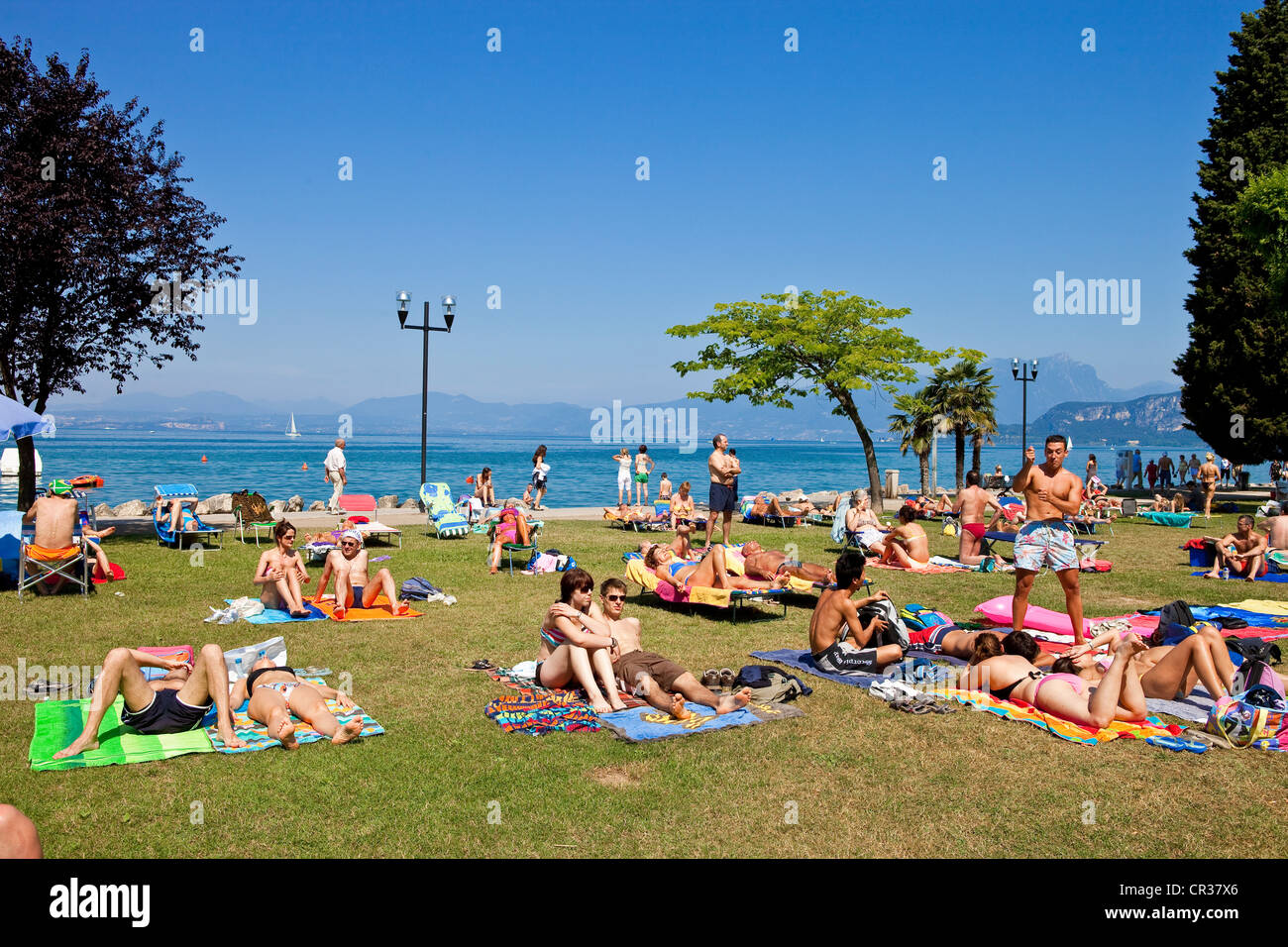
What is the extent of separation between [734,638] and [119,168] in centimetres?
1367

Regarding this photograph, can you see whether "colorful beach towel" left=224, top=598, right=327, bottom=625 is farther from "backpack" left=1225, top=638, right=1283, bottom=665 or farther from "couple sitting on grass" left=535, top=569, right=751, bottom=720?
"backpack" left=1225, top=638, right=1283, bottom=665

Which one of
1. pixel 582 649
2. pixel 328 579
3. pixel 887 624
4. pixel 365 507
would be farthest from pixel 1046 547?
pixel 365 507

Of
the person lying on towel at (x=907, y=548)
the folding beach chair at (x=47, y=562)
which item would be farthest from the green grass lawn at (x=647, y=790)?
the person lying on towel at (x=907, y=548)

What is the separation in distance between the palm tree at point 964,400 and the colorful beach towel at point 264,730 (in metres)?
31.3

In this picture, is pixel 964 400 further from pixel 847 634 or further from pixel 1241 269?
pixel 847 634

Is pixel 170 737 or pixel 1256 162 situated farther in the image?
pixel 1256 162

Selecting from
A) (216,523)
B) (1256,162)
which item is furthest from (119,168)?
(1256,162)

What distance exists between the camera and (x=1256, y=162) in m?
28.6

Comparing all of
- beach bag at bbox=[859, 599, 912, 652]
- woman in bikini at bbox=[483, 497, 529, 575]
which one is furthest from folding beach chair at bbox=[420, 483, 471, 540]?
beach bag at bbox=[859, 599, 912, 652]

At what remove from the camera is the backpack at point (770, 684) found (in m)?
6.79

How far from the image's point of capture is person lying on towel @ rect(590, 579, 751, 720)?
21.2 feet

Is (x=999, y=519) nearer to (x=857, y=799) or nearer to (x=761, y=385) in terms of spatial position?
(x=761, y=385)

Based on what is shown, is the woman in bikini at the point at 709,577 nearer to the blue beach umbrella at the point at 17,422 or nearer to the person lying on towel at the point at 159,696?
the person lying on towel at the point at 159,696
